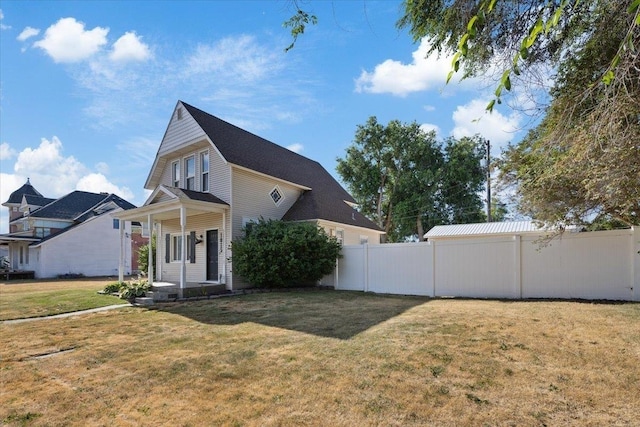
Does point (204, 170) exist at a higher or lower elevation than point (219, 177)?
higher

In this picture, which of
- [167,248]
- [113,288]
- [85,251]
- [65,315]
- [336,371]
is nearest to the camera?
[336,371]

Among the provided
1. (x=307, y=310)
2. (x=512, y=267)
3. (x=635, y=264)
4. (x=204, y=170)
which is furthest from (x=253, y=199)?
(x=635, y=264)

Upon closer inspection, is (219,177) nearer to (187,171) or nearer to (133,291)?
(187,171)

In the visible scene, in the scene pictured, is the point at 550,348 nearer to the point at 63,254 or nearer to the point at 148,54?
the point at 148,54

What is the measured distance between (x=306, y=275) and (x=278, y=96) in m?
6.58

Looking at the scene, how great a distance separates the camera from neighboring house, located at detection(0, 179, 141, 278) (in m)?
27.5

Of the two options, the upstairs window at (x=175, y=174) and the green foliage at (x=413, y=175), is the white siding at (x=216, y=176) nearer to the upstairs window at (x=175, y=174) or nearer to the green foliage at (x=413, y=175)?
the upstairs window at (x=175, y=174)

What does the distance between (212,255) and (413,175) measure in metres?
19.2

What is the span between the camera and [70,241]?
28047 mm

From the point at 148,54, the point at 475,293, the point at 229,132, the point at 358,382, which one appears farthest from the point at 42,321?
the point at 475,293

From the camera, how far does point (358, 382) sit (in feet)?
13.1

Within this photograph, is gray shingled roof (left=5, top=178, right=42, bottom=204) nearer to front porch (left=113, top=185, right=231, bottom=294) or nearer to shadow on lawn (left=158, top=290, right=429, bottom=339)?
front porch (left=113, top=185, right=231, bottom=294)

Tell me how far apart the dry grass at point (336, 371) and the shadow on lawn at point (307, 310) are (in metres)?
0.12

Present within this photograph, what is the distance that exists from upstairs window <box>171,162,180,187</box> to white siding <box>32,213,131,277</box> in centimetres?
1496
